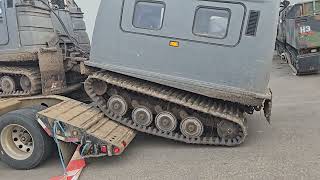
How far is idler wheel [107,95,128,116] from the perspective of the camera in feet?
19.2

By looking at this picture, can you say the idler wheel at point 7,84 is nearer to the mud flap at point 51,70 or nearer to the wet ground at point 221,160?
the mud flap at point 51,70

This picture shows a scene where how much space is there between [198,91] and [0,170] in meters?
3.14

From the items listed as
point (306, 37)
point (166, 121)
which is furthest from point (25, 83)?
point (306, 37)

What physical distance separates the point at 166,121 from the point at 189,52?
113 centimetres

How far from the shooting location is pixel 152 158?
534 cm

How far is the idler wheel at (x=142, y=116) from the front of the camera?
19.0 feet

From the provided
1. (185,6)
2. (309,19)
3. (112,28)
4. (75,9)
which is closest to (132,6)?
(112,28)

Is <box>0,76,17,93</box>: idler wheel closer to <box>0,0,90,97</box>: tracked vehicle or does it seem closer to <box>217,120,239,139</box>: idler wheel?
<box>0,0,90,97</box>: tracked vehicle

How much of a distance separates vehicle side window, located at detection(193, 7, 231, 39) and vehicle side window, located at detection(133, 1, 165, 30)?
563 millimetres

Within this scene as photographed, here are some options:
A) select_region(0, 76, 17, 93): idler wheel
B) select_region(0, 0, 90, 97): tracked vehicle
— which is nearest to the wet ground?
select_region(0, 0, 90, 97): tracked vehicle

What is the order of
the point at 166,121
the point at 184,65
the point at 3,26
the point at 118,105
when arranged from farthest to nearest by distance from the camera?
1. the point at 3,26
2. the point at 118,105
3. the point at 166,121
4. the point at 184,65

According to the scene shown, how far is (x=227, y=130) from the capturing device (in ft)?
18.5

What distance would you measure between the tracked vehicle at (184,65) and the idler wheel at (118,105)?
17mm

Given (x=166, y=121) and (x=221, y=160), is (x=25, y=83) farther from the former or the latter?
(x=221, y=160)
